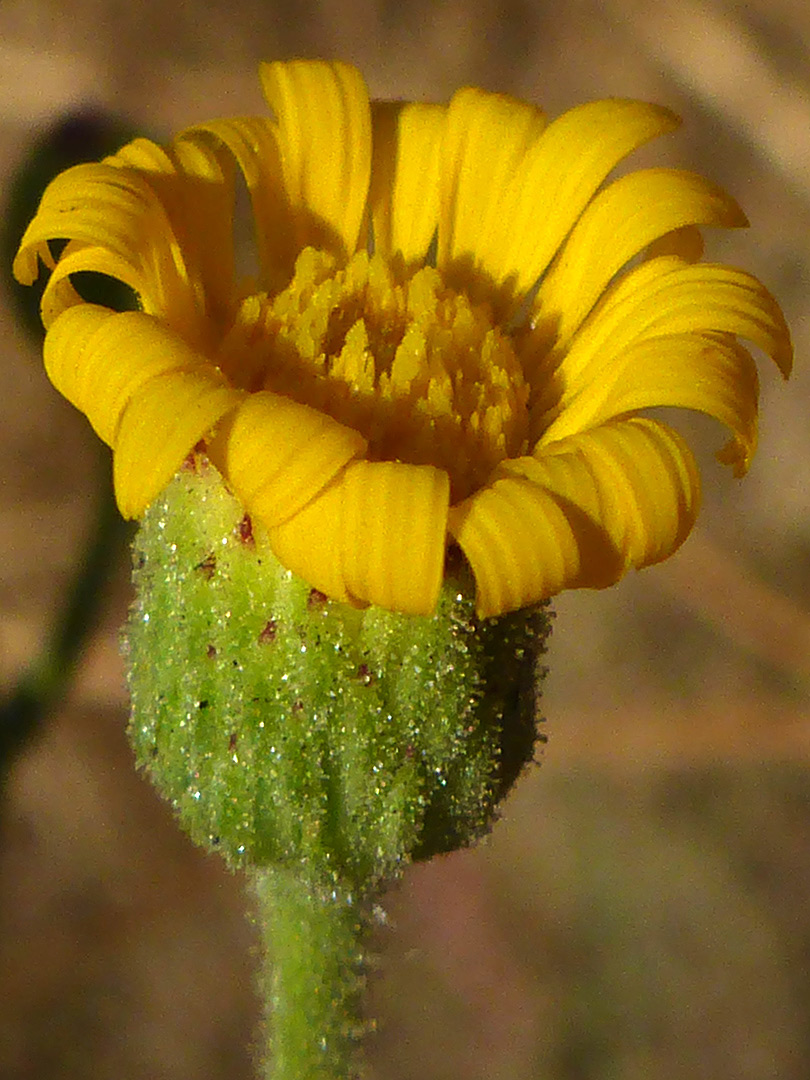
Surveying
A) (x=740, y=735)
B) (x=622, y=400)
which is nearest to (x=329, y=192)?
(x=622, y=400)

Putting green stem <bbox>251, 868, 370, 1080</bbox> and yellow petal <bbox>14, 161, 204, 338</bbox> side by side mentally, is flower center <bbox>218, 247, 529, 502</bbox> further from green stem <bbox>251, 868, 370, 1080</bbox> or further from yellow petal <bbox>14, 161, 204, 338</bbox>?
green stem <bbox>251, 868, 370, 1080</bbox>

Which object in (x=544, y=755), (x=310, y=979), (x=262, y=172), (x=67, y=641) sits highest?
(x=262, y=172)

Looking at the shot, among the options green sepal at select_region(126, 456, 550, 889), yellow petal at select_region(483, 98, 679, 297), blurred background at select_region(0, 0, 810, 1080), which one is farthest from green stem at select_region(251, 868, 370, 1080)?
blurred background at select_region(0, 0, 810, 1080)

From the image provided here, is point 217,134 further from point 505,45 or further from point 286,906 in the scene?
point 505,45

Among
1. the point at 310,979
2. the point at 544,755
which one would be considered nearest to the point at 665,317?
the point at 310,979

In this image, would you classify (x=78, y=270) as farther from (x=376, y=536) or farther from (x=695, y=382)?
(x=695, y=382)
